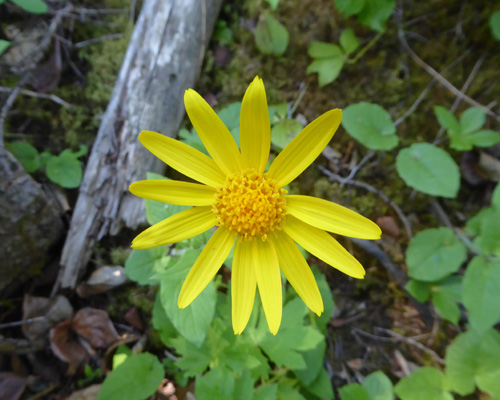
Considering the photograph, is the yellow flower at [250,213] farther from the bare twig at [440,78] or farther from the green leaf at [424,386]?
the bare twig at [440,78]

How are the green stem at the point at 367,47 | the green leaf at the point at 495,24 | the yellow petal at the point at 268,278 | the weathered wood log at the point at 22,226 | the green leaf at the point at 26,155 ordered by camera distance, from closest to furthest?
the yellow petal at the point at 268,278 < the weathered wood log at the point at 22,226 < the green leaf at the point at 26,155 < the green leaf at the point at 495,24 < the green stem at the point at 367,47

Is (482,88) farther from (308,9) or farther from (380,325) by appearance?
(380,325)

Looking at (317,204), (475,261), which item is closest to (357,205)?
(475,261)

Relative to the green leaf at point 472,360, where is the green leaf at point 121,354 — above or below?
below

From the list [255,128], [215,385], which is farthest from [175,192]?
[215,385]

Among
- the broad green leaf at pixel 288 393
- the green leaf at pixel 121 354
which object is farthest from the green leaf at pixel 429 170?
the green leaf at pixel 121 354

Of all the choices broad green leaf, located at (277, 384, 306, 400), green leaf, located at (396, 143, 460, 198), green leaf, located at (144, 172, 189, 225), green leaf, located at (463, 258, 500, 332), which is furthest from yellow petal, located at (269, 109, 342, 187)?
green leaf, located at (463, 258, 500, 332)

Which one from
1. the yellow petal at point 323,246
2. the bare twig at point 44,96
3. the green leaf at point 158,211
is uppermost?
the yellow petal at point 323,246

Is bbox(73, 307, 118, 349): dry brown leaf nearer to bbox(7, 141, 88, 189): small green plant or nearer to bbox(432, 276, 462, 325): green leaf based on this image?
bbox(7, 141, 88, 189): small green plant
